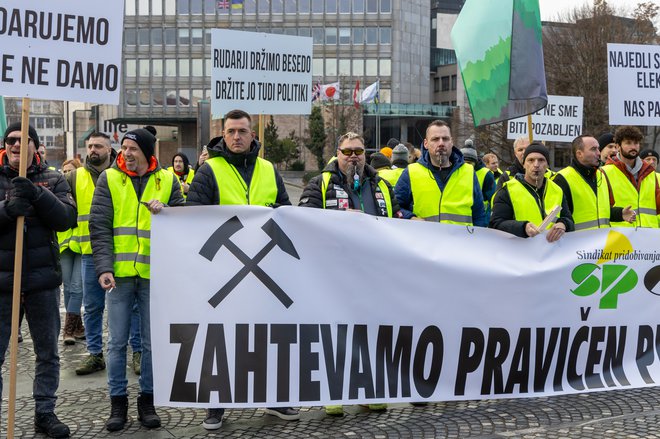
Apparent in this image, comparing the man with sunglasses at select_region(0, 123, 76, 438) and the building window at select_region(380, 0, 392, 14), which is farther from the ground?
the building window at select_region(380, 0, 392, 14)

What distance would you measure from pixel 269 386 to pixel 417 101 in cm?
8327

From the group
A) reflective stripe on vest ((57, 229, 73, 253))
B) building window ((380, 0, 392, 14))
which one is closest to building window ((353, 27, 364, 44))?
building window ((380, 0, 392, 14))

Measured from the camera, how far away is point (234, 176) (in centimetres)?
575

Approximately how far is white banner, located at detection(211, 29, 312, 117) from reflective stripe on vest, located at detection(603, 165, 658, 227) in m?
3.18

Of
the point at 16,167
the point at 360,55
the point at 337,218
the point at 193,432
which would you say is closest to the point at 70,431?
the point at 193,432

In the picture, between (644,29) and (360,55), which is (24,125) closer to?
(644,29)

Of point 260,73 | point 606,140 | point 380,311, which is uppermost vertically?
point 260,73

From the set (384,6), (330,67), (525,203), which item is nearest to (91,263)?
(525,203)

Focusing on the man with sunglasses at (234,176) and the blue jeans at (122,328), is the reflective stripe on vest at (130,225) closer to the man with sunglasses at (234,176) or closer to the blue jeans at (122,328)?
the blue jeans at (122,328)

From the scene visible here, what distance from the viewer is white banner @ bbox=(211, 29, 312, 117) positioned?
8.63 m

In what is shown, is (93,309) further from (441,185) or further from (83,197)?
(441,185)

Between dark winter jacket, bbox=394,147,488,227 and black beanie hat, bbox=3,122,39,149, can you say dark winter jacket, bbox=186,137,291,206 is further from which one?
dark winter jacket, bbox=394,147,488,227

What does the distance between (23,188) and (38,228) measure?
0.43 m

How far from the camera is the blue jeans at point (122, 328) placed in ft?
18.3
